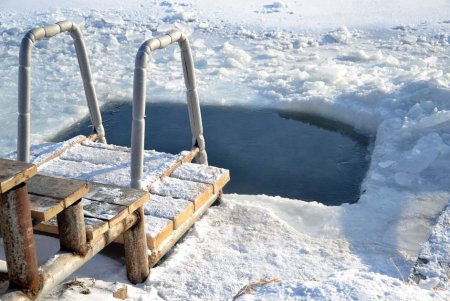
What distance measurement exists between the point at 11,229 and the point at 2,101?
4968 millimetres

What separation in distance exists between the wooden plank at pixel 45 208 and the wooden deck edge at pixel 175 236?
112 centimetres

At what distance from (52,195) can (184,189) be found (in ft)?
5.20

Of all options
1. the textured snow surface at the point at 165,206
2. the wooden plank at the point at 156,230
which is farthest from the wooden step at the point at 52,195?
the textured snow surface at the point at 165,206

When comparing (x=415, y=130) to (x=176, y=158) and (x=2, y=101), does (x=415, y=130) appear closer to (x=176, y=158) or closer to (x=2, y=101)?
(x=176, y=158)

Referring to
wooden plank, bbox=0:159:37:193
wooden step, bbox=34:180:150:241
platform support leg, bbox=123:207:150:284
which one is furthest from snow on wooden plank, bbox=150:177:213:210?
wooden plank, bbox=0:159:37:193

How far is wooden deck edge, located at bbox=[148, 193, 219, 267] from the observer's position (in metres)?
3.54

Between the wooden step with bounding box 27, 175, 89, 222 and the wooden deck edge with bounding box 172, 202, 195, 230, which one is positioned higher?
the wooden step with bounding box 27, 175, 89, 222

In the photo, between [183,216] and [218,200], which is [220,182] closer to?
[218,200]

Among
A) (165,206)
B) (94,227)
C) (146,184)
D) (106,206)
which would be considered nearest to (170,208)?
(165,206)

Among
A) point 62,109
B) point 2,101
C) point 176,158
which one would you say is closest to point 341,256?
point 176,158

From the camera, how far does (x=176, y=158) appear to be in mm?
4398

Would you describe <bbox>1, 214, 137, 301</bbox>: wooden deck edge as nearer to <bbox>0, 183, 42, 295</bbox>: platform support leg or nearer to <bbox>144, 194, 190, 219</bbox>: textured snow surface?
<bbox>0, 183, 42, 295</bbox>: platform support leg

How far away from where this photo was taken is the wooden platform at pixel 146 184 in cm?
308

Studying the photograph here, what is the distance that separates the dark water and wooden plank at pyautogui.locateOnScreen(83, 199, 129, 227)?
2.04 meters
